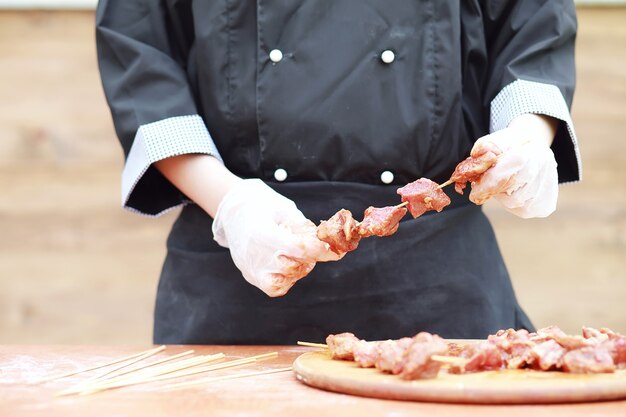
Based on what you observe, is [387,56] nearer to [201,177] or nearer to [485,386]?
[201,177]

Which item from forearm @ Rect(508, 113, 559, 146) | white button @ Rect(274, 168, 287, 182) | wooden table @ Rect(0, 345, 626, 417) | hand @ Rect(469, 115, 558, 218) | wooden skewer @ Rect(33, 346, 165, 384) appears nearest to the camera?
wooden table @ Rect(0, 345, 626, 417)

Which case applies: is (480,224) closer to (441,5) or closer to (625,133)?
(441,5)

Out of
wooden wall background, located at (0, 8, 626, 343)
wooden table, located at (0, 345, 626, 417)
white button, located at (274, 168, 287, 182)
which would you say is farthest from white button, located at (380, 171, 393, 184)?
wooden wall background, located at (0, 8, 626, 343)

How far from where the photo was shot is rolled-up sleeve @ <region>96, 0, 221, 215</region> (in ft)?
6.96

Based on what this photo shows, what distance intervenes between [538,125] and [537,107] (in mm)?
42

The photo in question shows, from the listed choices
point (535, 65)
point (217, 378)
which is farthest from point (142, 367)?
point (535, 65)

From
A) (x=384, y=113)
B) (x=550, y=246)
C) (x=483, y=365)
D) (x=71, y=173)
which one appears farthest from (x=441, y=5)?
(x=71, y=173)

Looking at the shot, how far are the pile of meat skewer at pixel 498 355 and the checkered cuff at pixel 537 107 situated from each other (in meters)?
0.59

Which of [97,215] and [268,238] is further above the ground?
[97,215]

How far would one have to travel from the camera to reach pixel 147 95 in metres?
2.18

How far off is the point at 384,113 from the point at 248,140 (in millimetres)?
309

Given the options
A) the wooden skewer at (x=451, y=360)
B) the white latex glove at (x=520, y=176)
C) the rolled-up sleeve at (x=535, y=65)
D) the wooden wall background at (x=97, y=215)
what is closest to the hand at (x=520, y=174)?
the white latex glove at (x=520, y=176)

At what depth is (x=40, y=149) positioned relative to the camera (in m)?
3.38

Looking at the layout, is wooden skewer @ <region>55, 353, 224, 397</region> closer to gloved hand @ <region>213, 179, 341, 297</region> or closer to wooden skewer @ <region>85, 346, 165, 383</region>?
wooden skewer @ <region>85, 346, 165, 383</region>
